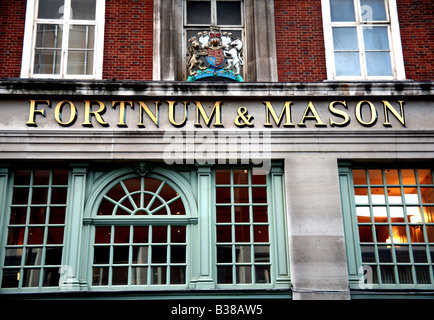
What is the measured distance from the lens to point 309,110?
10.7 meters

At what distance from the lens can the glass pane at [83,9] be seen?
11.6 m

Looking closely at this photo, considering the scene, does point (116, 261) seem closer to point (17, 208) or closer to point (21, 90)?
point (17, 208)

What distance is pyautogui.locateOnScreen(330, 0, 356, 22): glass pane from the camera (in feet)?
38.8

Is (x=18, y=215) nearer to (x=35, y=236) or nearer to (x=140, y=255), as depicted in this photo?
(x=35, y=236)

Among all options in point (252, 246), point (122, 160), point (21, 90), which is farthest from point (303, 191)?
point (21, 90)

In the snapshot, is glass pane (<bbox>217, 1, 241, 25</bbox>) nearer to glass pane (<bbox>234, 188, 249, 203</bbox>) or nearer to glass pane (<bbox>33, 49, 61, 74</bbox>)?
glass pane (<bbox>33, 49, 61, 74</bbox>)

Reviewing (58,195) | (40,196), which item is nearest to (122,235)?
(58,195)

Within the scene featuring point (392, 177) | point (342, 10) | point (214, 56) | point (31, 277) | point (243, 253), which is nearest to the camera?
point (31, 277)

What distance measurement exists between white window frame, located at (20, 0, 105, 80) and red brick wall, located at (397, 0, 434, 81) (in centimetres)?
694

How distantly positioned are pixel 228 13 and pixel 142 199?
4.99 metres

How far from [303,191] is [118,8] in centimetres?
598

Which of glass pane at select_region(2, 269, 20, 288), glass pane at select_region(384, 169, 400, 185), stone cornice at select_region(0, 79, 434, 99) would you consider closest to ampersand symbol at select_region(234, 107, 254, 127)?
stone cornice at select_region(0, 79, 434, 99)

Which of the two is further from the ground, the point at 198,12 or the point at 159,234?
the point at 198,12

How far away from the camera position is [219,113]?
1066 cm
